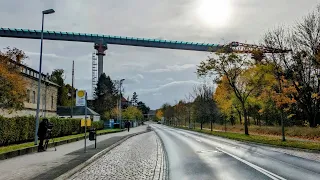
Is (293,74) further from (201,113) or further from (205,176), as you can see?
(205,176)

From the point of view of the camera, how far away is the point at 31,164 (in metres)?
12.9

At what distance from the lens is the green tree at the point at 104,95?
102 m

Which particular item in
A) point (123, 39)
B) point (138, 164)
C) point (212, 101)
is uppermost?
point (123, 39)

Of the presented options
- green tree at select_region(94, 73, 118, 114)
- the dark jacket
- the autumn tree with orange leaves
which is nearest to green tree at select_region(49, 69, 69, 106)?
green tree at select_region(94, 73, 118, 114)

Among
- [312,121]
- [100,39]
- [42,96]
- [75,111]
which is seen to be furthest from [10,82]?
Result: [100,39]

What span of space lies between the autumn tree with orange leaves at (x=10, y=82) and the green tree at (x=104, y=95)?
209 ft

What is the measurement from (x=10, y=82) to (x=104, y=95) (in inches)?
3171

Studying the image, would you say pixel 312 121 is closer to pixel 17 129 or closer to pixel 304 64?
pixel 304 64

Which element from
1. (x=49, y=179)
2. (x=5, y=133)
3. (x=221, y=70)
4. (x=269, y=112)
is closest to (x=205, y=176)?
(x=49, y=179)

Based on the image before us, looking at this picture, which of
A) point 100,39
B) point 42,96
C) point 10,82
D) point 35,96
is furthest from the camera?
point 100,39

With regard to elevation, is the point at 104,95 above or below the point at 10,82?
above

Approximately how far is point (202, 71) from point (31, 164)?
97.7 ft

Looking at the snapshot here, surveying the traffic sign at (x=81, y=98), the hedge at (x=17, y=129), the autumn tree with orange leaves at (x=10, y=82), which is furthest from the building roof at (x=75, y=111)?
the traffic sign at (x=81, y=98)

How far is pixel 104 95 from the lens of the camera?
364ft
